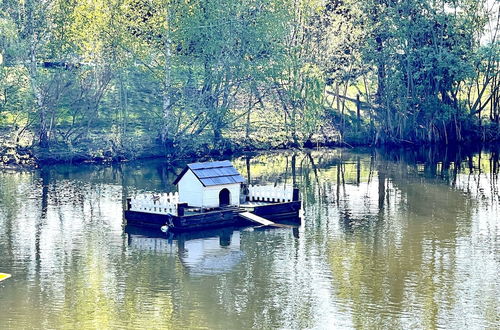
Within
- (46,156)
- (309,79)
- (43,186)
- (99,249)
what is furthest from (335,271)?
(309,79)

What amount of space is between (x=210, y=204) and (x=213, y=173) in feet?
6.51

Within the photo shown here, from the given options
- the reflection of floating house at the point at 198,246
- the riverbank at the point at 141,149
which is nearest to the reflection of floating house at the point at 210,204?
the reflection of floating house at the point at 198,246

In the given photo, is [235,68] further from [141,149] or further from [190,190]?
[190,190]

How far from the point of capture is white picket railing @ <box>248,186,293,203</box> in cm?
6088

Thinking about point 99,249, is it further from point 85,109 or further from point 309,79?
point 309,79

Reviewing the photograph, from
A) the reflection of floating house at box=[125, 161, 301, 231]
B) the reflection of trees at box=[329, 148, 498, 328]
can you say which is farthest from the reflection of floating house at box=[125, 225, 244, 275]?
the reflection of trees at box=[329, 148, 498, 328]

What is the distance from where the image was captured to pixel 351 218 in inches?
2334

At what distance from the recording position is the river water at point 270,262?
131ft

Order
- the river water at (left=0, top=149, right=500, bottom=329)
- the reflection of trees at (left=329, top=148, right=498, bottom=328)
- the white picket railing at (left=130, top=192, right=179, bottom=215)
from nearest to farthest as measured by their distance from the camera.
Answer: the river water at (left=0, top=149, right=500, bottom=329)
the reflection of trees at (left=329, top=148, right=498, bottom=328)
the white picket railing at (left=130, top=192, right=179, bottom=215)

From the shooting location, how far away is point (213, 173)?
59188 millimetres

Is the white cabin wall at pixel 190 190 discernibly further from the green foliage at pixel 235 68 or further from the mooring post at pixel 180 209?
the green foliage at pixel 235 68

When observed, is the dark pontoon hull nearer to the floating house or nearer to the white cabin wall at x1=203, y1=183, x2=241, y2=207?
the white cabin wall at x1=203, y1=183, x2=241, y2=207

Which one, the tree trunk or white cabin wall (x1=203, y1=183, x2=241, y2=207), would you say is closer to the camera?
white cabin wall (x1=203, y1=183, x2=241, y2=207)

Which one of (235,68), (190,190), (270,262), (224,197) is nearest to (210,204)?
(224,197)
